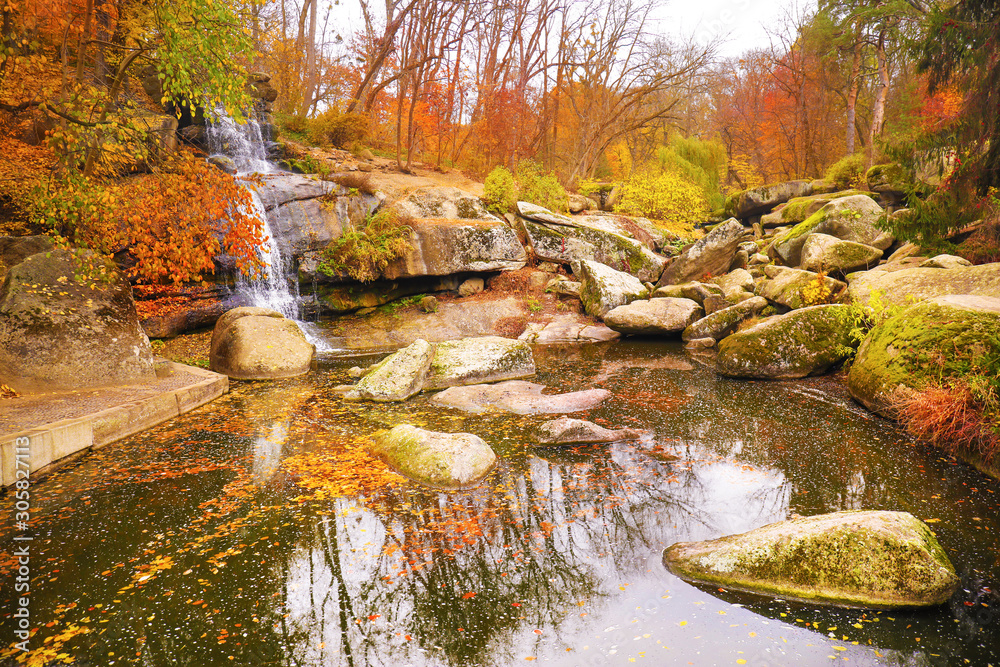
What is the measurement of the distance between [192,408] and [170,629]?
5.15m

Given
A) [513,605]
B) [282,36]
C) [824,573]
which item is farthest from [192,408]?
[282,36]

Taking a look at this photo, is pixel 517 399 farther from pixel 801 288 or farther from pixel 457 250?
pixel 457 250

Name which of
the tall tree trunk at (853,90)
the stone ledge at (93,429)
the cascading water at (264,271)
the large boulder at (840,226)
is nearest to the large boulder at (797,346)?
the large boulder at (840,226)

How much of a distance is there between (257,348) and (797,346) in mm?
9544

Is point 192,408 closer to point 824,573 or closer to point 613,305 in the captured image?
point 824,573

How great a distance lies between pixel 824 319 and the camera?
341 inches

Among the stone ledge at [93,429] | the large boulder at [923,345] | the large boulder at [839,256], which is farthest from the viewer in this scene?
the large boulder at [839,256]

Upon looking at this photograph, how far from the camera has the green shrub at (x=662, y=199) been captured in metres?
21.5

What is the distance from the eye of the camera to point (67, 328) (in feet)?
23.7

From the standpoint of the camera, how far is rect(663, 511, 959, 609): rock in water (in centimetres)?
320

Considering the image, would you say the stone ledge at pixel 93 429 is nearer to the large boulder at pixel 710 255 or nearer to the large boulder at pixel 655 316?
the large boulder at pixel 655 316

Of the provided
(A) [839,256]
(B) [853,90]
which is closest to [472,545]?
(A) [839,256]

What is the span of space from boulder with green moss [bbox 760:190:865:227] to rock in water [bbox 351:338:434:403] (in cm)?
1648

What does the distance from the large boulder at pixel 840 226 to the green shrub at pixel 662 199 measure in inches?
284
